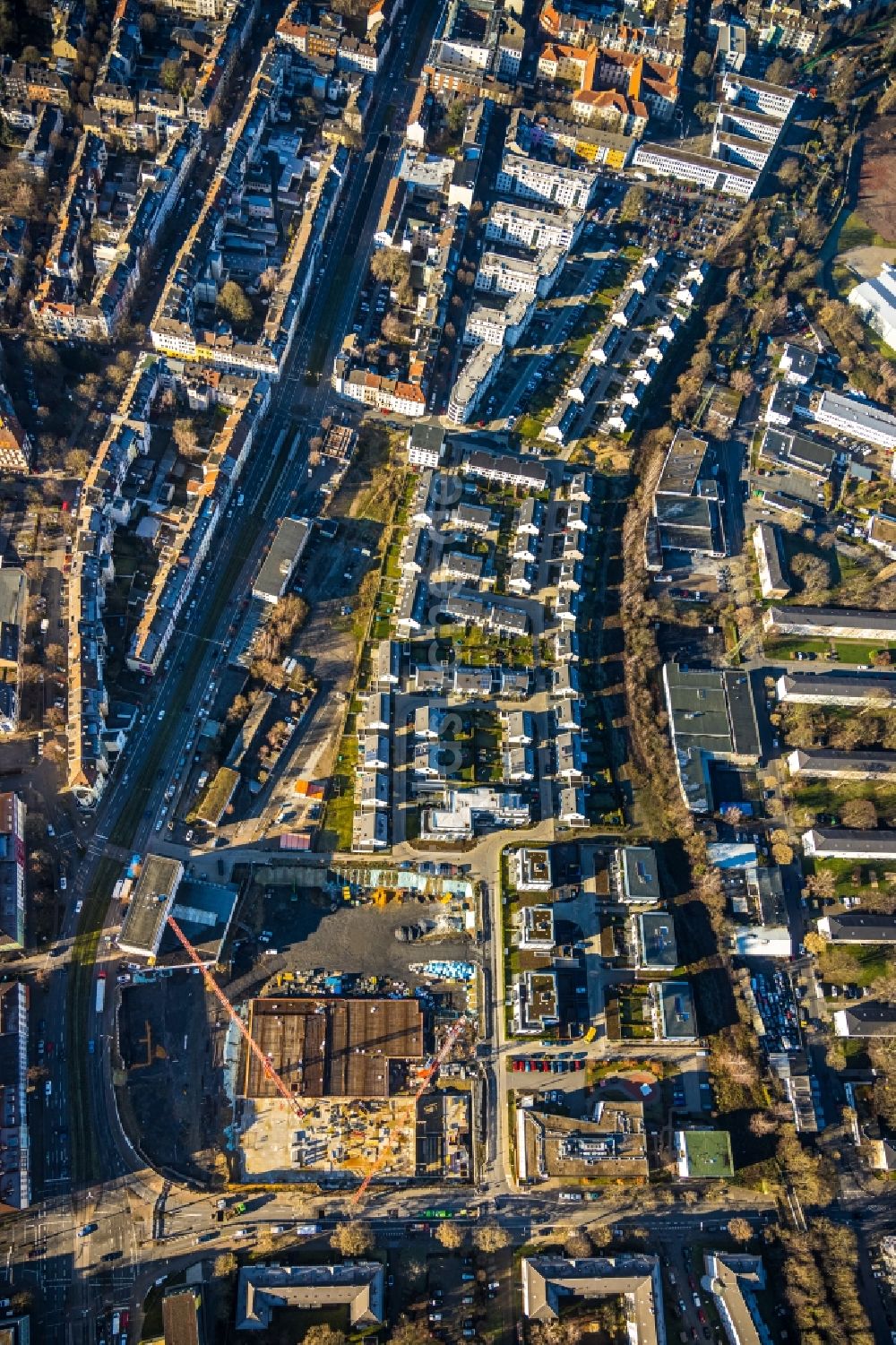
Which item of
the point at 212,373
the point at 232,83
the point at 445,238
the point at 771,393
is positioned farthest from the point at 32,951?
the point at 232,83

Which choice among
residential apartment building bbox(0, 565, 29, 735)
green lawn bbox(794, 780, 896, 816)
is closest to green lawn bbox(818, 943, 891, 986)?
green lawn bbox(794, 780, 896, 816)

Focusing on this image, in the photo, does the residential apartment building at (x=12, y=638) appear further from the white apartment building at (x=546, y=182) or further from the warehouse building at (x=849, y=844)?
the white apartment building at (x=546, y=182)

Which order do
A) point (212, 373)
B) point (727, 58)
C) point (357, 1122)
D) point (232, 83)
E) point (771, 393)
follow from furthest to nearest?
point (727, 58) → point (232, 83) → point (771, 393) → point (212, 373) → point (357, 1122)

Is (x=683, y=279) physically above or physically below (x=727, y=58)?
below

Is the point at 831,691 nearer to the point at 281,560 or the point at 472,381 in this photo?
the point at 472,381

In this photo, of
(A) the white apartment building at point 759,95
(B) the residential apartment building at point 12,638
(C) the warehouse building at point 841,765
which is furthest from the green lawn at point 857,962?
(A) the white apartment building at point 759,95

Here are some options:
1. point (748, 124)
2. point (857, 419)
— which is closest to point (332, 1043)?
point (857, 419)

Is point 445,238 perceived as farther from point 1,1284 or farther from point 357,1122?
point 1,1284
